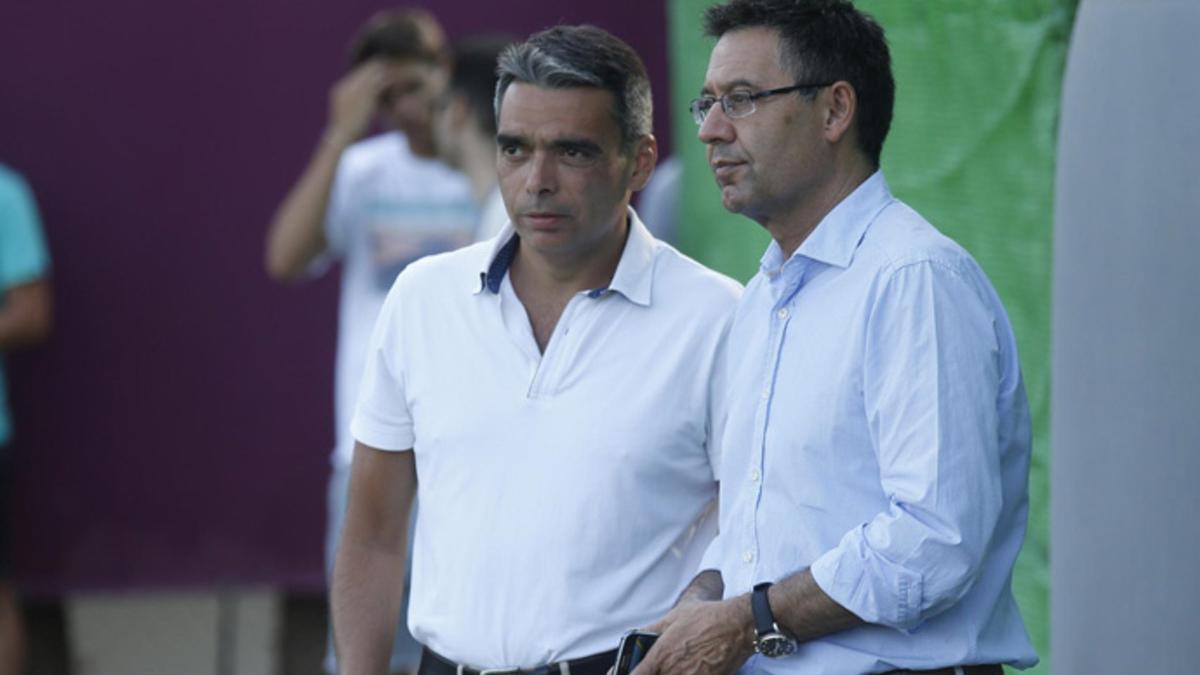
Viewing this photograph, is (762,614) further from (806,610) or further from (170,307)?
(170,307)

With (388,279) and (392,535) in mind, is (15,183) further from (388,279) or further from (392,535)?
(392,535)

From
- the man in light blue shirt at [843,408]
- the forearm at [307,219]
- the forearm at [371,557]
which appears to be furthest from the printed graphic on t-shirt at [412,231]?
the man in light blue shirt at [843,408]

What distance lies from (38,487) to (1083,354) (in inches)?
187

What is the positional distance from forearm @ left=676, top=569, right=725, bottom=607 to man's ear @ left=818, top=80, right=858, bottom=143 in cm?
65

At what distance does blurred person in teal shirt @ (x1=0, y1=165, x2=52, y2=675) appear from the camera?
6910mm

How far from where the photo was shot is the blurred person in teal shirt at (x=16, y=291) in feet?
22.7

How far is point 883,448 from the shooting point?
2783 mm

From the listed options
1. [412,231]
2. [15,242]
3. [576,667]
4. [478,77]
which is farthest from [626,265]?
[15,242]

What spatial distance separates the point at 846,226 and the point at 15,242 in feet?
15.1

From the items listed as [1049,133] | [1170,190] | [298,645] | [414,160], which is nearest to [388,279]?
[414,160]

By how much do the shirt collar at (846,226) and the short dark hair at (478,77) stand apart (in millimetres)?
2540

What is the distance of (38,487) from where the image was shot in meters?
7.58

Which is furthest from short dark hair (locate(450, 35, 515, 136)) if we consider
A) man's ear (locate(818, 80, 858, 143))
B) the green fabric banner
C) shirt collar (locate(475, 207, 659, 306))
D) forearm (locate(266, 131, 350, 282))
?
man's ear (locate(818, 80, 858, 143))

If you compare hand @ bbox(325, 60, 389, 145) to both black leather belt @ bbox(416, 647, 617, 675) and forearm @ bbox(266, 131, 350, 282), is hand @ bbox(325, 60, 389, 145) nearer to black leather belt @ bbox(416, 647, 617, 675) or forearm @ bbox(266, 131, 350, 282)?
forearm @ bbox(266, 131, 350, 282)
